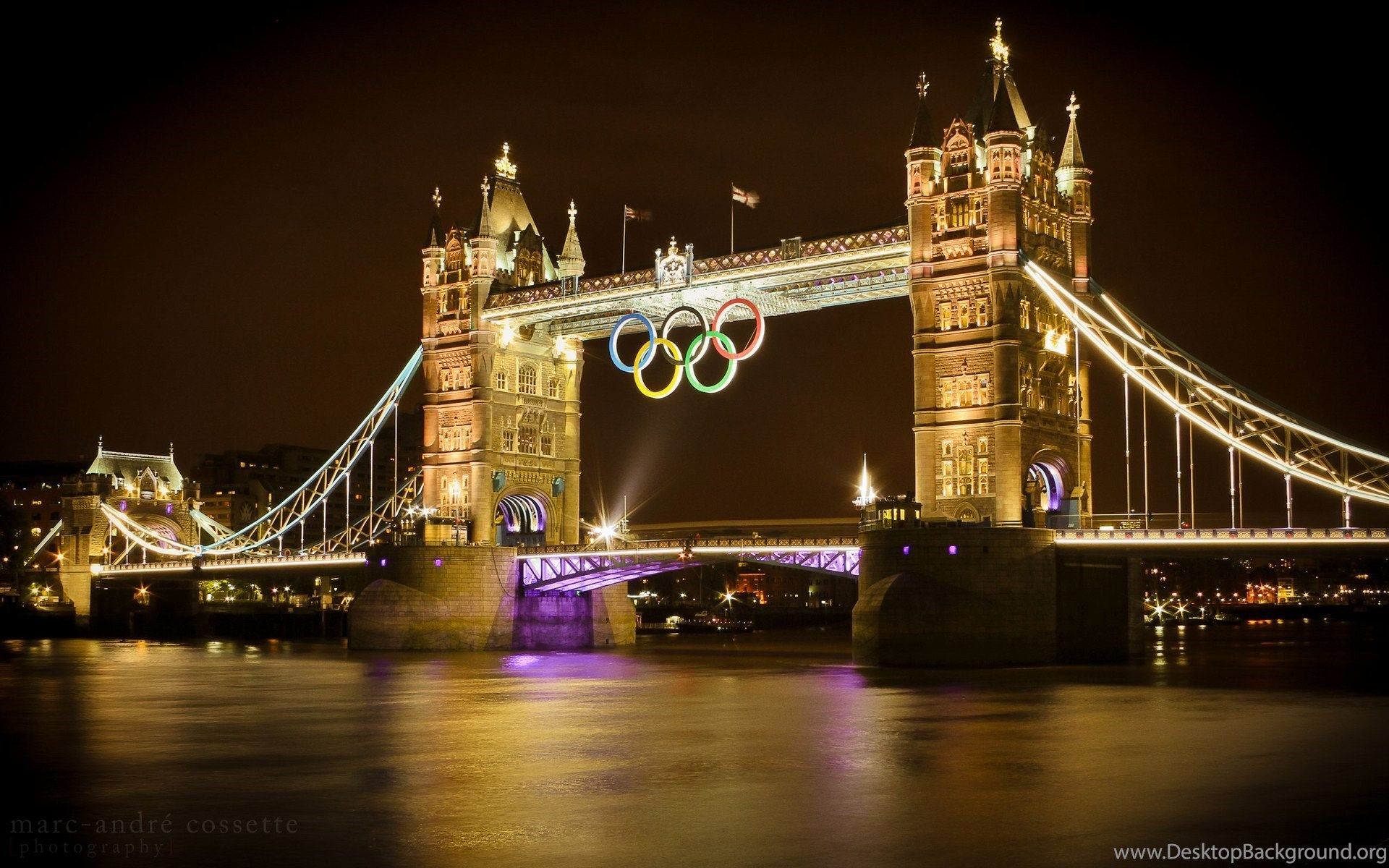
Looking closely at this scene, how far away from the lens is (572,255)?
236 feet

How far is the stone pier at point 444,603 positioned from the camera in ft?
210

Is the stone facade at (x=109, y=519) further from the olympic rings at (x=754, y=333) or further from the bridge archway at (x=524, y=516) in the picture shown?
the olympic rings at (x=754, y=333)

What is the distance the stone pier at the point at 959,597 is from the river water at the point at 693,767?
1141 mm

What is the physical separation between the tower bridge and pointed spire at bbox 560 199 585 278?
158mm

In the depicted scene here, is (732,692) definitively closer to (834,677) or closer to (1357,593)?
(834,677)

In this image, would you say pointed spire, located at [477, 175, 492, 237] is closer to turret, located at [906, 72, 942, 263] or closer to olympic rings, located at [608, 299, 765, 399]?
olympic rings, located at [608, 299, 765, 399]

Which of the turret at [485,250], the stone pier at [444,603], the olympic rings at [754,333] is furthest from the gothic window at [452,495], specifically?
the olympic rings at [754,333]

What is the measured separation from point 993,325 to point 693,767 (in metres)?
29.1

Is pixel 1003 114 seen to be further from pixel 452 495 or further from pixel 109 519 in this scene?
pixel 109 519

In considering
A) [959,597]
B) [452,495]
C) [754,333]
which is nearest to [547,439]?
[452,495]

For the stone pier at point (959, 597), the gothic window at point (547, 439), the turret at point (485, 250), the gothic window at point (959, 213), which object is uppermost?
the turret at point (485, 250)

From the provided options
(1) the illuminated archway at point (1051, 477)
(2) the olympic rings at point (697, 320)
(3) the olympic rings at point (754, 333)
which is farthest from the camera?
(2) the olympic rings at point (697, 320)

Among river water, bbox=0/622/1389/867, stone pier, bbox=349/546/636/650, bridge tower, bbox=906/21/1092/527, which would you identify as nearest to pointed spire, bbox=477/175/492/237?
stone pier, bbox=349/546/636/650

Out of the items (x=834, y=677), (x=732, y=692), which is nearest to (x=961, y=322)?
(x=834, y=677)
